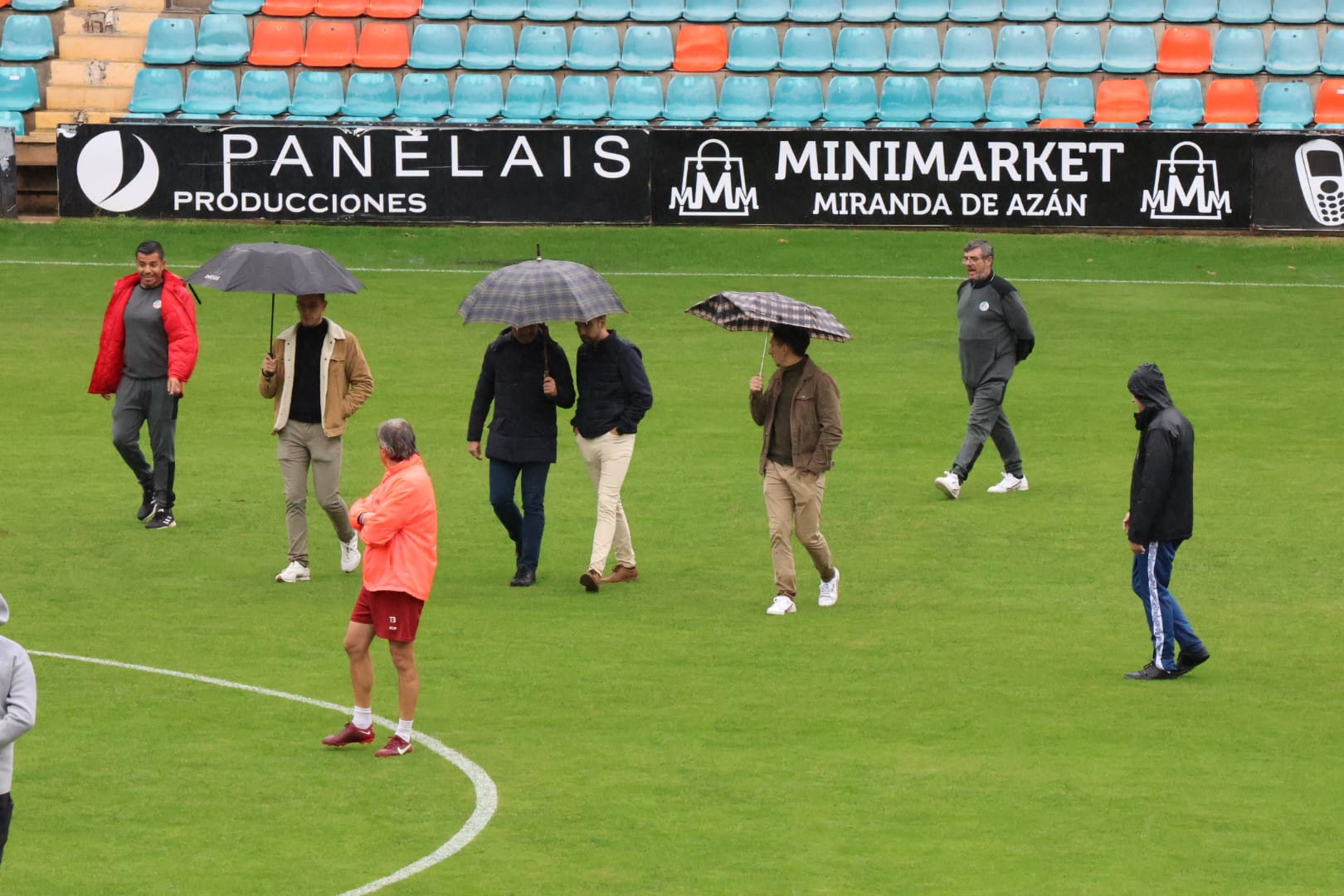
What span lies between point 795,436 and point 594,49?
19.9 meters

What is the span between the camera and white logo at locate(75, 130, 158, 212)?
93.4 feet

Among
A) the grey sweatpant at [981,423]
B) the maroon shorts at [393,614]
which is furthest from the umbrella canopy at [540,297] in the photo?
the grey sweatpant at [981,423]

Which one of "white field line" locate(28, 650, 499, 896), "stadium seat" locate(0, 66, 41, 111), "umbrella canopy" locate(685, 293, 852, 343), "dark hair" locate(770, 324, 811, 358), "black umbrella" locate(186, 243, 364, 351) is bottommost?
"white field line" locate(28, 650, 499, 896)

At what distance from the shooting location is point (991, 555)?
50.1ft

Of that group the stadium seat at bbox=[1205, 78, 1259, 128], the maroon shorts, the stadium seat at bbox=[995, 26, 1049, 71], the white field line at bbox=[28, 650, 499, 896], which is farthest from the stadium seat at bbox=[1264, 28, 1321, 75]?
the maroon shorts

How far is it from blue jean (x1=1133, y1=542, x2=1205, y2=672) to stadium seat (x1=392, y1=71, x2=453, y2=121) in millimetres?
21075

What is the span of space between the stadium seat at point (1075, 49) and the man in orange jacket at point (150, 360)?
18.9 metres

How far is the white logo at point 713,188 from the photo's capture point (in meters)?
28.2

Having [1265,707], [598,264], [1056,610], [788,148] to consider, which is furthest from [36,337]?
[1265,707]

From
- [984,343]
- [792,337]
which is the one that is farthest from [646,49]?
[792,337]

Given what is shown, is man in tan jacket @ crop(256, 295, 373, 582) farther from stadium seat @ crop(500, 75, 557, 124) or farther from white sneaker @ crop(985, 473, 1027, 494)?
stadium seat @ crop(500, 75, 557, 124)

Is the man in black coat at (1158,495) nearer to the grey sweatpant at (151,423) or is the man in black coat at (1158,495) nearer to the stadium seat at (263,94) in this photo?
the grey sweatpant at (151,423)

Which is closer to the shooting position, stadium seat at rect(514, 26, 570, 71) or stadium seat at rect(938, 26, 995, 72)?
stadium seat at rect(938, 26, 995, 72)

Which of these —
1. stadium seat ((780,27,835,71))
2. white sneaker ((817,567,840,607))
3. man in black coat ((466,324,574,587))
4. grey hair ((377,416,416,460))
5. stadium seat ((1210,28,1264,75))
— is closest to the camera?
grey hair ((377,416,416,460))
